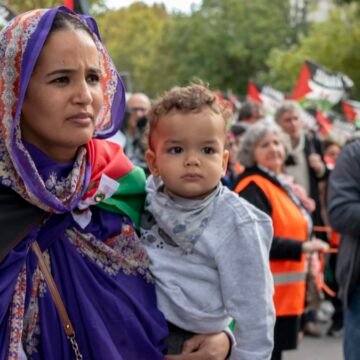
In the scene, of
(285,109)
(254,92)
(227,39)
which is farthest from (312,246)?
(227,39)

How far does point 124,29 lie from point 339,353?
61.6 metres

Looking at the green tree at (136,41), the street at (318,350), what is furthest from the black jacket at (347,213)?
the green tree at (136,41)

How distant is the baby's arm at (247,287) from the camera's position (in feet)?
7.73

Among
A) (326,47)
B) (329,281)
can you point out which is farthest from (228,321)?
(326,47)

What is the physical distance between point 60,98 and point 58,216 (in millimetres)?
316

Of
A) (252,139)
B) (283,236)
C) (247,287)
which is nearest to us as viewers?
(247,287)

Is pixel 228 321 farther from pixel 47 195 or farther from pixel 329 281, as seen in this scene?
pixel 329 281

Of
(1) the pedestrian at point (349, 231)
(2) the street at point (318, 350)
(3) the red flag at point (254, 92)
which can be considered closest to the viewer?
(1) the pedestrian at point (349, 231)

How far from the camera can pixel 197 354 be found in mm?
2359

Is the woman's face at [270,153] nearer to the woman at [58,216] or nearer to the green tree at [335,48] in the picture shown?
the woman at [58,216]

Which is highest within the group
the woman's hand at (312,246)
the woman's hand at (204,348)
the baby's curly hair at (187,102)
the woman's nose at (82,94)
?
the woman's nose at (82,94)

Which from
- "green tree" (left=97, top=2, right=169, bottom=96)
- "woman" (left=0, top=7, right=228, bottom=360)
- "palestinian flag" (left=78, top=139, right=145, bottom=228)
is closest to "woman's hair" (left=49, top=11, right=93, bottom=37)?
"woman" (left=0, top=7, right=228, bottom=360)

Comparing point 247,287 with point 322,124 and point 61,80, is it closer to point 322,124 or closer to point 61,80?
point 61,80

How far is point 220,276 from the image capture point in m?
2.38
